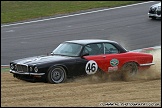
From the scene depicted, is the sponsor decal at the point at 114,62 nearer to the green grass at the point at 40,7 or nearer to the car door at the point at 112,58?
the car door at the point at 112,58

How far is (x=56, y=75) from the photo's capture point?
12250 mm

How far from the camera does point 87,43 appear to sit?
13.2 meters

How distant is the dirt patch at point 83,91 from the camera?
961 cm

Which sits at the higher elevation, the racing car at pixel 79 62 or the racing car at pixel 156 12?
the racing car at pixel 156 12

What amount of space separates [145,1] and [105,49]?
27930 mm

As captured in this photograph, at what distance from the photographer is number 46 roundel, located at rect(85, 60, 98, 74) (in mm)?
12727

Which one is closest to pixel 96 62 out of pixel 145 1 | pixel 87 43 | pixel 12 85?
pixel 87 43

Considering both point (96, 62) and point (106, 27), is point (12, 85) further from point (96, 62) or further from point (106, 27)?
point (106, 27)

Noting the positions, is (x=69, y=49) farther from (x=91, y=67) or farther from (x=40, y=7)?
(x=40, y=7)

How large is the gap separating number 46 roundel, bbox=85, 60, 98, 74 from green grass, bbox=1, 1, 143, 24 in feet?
60.4

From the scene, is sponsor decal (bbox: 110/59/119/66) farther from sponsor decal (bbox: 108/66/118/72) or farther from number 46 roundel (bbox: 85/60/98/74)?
number 46 roundel (bbox: 85/60/98/74)

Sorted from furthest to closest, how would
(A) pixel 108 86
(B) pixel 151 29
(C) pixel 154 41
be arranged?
1. (B) pixel 151 29
2. (C) pixel 154 41
3. (A) pixel 108 86

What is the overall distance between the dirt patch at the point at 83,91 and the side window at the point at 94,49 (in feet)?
2.34

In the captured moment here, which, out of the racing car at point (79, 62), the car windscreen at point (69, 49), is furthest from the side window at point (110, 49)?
the car windscreen at point (69, 49)
